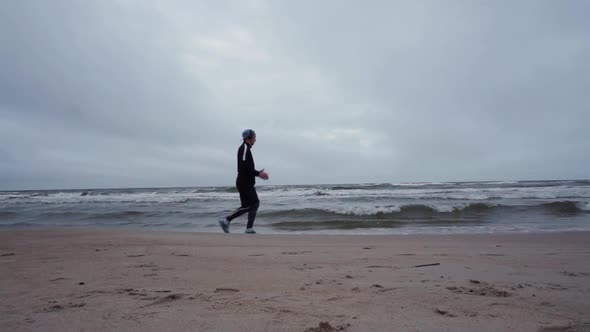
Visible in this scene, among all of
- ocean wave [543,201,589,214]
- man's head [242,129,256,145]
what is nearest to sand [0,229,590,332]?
man's head [242,129,256,145]

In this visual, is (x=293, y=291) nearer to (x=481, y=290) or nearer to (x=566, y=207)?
(x=481, y=290)

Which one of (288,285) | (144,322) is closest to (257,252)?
(288,285)

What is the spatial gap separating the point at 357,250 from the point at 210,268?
1838mm

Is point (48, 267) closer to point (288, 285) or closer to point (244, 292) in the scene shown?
point (244, 292)

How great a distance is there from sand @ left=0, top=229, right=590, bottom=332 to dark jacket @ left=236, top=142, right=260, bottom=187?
8.13ft

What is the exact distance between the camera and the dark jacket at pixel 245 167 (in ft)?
19.0

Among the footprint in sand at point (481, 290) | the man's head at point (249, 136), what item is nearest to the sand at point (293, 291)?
the footprint in sand at point (481, 290)

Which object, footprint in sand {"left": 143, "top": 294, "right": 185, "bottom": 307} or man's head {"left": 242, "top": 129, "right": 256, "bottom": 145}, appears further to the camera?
man's head {"left": 242, "top": 129, "right": 256, "bottom": 145}

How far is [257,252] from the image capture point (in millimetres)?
3578

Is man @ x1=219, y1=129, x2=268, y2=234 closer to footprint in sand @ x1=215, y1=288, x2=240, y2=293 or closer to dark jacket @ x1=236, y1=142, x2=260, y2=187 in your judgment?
dark jacket @ x1=236, y1=142, x2=260, y2=187

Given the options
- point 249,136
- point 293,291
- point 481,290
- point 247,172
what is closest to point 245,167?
point 247,172

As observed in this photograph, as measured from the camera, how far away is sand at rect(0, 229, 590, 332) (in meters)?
1.50

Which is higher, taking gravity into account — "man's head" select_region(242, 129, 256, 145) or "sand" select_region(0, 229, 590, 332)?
"man's head" select_region(242, 129, 256, 145)

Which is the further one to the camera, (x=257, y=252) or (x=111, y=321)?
(x=257, y=252)
